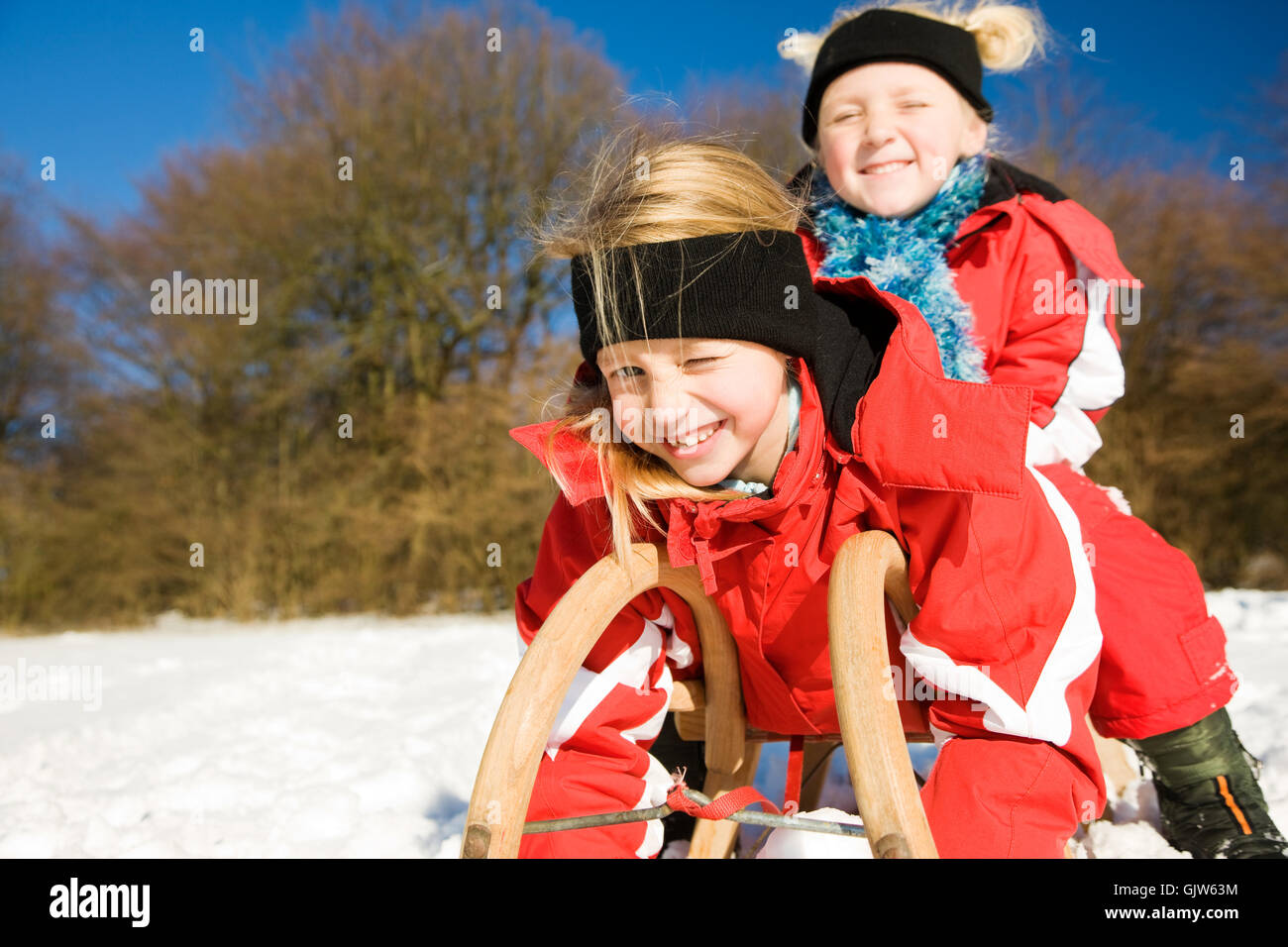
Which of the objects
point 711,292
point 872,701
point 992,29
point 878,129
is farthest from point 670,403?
point 992,29

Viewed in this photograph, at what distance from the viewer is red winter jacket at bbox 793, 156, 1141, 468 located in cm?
213

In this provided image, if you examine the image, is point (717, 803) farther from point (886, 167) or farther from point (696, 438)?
point (886, 167)

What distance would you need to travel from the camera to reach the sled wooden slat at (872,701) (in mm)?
1159

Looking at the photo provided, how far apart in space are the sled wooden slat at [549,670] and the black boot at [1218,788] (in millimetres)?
979

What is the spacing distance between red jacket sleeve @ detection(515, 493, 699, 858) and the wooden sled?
0.09 meters

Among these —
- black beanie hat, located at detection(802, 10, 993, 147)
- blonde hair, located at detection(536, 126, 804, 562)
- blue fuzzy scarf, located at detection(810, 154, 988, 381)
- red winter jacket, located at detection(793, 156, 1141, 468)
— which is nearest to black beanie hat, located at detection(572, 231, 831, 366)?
blonde hair, located at detection(536, 126, 804, 562)

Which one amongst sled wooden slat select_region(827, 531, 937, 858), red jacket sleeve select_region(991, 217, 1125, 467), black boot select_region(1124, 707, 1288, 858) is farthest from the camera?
red jacket sleeve select_region(991, 217, 1125, 467)

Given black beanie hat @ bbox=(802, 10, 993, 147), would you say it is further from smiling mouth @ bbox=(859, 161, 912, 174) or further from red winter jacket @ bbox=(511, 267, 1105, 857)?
red winter jacket @ bbox=(511, 267, 1105, 857)

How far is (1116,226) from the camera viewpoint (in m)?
8.67

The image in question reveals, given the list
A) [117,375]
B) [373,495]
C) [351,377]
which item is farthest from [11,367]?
[373,495]

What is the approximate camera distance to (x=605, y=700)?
5.57ft

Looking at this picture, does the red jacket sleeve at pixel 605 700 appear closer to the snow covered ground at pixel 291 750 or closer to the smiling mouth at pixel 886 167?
the snow covered ground at pixel 291 750

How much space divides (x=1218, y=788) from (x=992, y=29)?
198cm
